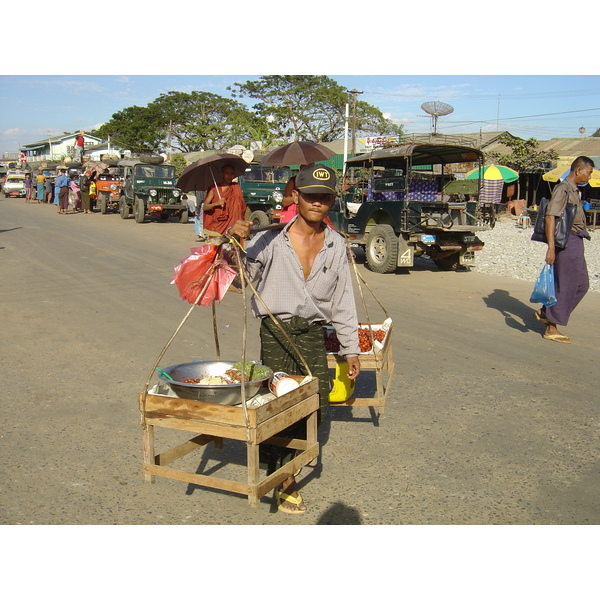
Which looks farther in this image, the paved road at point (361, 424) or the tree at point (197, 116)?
the tree at point (197, 116)

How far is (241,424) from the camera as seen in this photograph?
111 inches

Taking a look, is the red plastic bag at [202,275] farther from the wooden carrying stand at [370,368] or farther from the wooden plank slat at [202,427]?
the wooden carrying stand at [370,368]

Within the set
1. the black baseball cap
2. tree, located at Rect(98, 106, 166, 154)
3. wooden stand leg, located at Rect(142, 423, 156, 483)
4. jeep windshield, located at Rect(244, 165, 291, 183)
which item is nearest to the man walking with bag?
the black baseball cap

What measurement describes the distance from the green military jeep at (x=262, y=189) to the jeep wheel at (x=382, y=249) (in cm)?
561

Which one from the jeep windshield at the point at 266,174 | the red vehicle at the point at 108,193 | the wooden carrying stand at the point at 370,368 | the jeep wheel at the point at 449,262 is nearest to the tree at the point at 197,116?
the red vehicle at the point at 108,193

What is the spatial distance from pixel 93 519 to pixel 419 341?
Result: 4459mm

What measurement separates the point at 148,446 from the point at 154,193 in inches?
795

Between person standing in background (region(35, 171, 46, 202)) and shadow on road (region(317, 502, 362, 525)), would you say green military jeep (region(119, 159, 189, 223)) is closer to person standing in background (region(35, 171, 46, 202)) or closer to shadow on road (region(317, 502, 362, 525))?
person standing in background (region(35, 171, 46, 202))

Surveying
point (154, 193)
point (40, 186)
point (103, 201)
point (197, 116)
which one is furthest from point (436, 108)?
point (197, 116)

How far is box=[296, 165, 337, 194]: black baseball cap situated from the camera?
10.3 feet

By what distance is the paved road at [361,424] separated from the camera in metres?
3.24

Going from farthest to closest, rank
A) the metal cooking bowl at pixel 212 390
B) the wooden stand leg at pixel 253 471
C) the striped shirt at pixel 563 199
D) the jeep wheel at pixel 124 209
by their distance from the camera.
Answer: the jeep wheel at pixel 124 209, the striped shirt at pixel 563 199, the metal cooking bowl at pixel 212 390, the wooden stand leg at pixel 253 471

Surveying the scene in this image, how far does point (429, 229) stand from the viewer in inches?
461

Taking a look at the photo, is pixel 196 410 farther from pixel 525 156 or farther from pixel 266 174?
pixel 525 156
